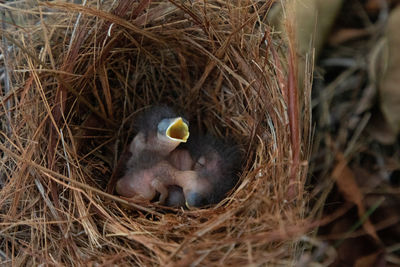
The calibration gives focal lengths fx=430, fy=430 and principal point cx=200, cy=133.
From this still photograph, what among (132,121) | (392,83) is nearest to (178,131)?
(132,121)

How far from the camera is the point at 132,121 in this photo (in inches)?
68.5

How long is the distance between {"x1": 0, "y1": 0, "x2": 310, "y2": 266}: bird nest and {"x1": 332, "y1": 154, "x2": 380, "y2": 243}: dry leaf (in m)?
0.20

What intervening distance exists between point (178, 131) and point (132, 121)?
0.97 feet

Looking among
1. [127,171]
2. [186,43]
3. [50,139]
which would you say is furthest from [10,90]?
[186,43]

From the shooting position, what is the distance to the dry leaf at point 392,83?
5.13 feet

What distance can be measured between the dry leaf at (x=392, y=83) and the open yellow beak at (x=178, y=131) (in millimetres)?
741

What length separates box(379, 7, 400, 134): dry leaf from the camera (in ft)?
5.13

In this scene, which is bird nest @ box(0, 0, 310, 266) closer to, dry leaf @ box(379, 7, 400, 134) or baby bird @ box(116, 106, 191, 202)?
baby bird @ box(116, 106, 191, 202)

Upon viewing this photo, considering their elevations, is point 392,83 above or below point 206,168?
above

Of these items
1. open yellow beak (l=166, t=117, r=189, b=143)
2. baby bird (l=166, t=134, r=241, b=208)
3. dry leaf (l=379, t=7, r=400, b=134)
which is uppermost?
dry leaf (l=379, t=7, r=400, b=134)

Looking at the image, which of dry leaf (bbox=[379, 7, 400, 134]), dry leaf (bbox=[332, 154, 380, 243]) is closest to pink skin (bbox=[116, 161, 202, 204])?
dry leaf (bbox=[332, 154, 380, 243])

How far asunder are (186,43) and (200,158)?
440mm

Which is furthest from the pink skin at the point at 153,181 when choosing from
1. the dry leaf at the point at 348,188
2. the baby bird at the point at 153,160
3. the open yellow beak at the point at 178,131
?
the dry leaf at the point at 348,188

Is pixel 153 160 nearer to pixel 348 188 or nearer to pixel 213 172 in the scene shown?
pixel 213 172
